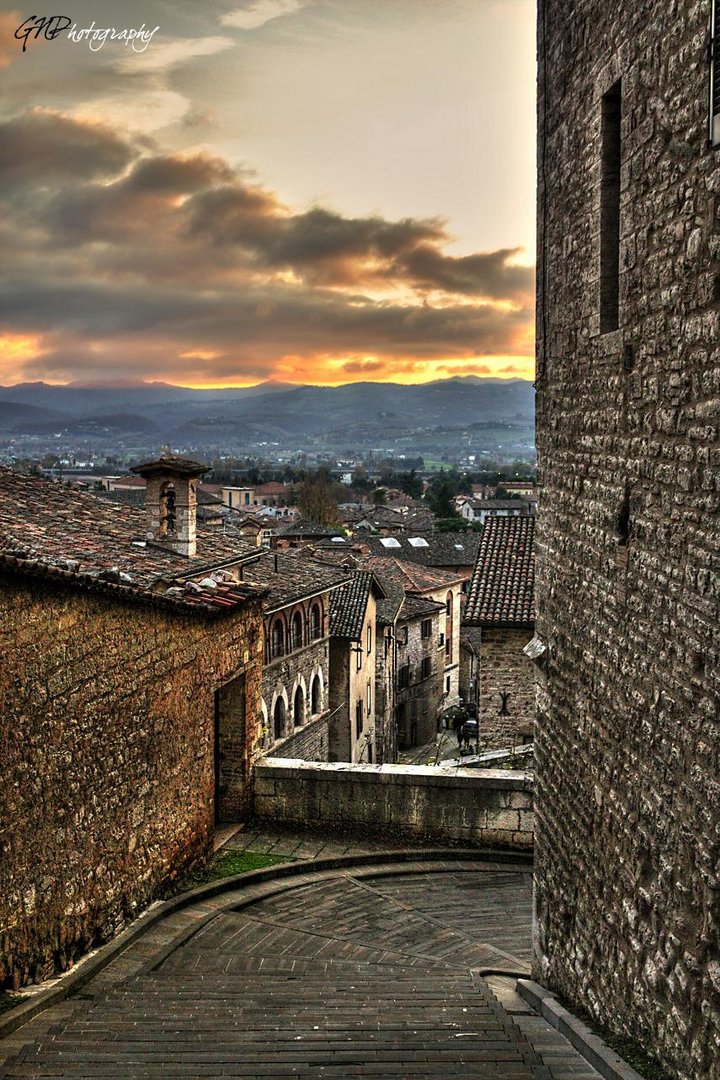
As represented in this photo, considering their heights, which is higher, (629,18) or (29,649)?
(629,18)

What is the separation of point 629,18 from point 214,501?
8736cm

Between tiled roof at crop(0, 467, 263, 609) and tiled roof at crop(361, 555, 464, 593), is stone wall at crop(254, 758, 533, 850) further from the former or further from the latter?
tiled roof at crop(361, 555, 464, 593)

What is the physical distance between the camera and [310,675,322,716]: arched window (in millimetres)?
30844

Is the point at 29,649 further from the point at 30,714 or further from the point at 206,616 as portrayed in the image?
the point at 206,616

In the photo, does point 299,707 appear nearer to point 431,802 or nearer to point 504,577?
point 504,577

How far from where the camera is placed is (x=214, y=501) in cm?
9238

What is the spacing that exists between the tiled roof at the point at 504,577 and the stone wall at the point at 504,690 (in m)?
0.46

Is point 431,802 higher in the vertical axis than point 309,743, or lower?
higher

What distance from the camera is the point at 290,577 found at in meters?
30.2

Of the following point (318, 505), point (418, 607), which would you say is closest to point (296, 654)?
point (418, 607)

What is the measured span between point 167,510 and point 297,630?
12.3 metres

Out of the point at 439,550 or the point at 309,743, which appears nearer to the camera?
the point at 309,743

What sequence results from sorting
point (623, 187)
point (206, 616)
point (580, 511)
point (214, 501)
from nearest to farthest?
point (623, 187)
point (580, 511)
point (206, 616)
point (214, 501)

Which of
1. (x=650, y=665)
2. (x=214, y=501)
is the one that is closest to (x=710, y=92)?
(x=650, y=665)
